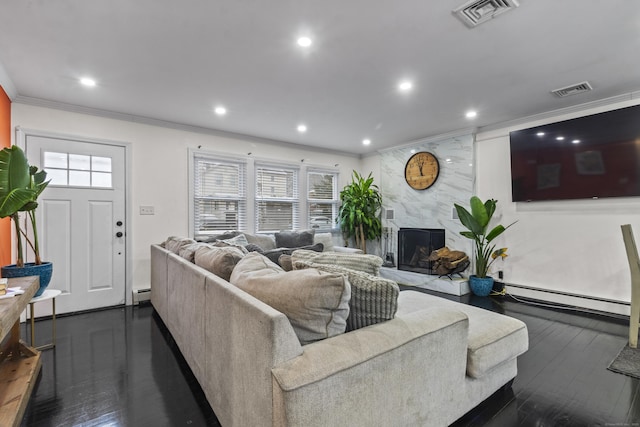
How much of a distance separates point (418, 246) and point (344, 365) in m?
4.39

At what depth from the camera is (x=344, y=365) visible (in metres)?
1.05

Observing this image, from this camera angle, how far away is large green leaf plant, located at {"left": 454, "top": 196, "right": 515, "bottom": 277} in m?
4.00

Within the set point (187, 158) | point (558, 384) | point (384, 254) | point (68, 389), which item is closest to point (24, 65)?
point (187, 158)

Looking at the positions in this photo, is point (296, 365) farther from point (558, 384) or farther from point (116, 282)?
point (116, 282)

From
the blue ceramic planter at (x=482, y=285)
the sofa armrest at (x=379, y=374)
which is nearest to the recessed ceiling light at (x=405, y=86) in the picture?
the sofa armrest at (x=379, y=374)

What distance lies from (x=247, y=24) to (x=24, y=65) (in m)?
2.09

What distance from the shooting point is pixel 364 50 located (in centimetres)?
232

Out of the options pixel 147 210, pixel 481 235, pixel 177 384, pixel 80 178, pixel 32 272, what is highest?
pixel 80 178

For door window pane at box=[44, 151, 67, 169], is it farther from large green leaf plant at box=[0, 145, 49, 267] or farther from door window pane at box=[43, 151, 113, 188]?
large green leaf plant at box=[0, 145, 49, 267]

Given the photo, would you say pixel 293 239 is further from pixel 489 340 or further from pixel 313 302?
pixel 313 302

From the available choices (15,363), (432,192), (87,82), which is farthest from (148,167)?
(432,192)

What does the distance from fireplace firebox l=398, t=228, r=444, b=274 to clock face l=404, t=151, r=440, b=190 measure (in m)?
0.79

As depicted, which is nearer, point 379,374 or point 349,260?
point 379,374

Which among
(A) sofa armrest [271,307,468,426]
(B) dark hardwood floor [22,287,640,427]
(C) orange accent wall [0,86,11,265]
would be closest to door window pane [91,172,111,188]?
(C) orange accent wall [0,86,11,265]
